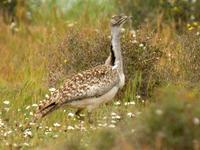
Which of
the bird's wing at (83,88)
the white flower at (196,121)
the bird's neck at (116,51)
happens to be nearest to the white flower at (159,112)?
the white flower at (196,121)

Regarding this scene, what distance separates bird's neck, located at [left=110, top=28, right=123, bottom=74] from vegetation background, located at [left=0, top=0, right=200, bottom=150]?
0.40 m

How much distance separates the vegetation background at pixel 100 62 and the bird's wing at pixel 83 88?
205 millimetres

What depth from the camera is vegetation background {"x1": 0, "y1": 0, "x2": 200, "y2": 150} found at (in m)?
7.38

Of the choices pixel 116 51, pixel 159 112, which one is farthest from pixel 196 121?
pixel 116 51

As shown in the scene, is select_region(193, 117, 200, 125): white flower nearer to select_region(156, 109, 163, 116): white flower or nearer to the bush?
the bush

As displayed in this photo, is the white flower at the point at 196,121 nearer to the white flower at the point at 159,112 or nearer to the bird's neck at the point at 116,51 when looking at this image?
the white flower at the point at 159,112

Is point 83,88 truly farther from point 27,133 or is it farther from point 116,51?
point 27,133

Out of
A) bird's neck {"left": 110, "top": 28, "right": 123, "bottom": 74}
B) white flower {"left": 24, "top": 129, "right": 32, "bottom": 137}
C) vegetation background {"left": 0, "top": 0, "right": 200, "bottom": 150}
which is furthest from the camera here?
bird's neck {"left": 110, "top": 28, "right": 123, "bottom": 74}

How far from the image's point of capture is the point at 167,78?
38.9 ft

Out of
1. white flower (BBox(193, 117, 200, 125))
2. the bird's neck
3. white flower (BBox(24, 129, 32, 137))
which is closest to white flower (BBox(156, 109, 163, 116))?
white flower (BBox(193, 117, 200, 125))

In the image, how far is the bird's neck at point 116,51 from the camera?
10930 millimetres

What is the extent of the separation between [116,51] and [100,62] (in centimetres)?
104

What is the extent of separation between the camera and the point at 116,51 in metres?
11.0

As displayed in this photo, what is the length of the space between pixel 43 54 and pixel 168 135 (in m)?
5.85
